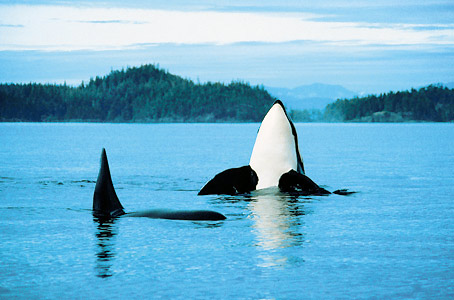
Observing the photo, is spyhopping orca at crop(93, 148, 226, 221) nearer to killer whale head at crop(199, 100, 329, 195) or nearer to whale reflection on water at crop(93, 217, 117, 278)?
whale reflection on water at crop(93, 217, 117, 278)

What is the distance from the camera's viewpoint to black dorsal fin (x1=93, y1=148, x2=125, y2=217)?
56.6 feet

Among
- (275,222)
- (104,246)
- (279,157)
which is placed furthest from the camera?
(279,157)

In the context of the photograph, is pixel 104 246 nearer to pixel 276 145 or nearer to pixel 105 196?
pixel 105 196

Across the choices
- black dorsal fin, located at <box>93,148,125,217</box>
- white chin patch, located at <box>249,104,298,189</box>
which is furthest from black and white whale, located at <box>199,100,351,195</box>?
black dorsal fin, located at <box>93,148,125,217</box>

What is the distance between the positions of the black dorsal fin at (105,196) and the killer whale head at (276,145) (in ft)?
19.4

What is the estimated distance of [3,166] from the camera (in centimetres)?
4331

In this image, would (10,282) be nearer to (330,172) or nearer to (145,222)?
(145,222)

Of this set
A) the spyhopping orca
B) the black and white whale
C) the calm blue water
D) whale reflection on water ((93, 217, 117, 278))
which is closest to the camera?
the calm blue water

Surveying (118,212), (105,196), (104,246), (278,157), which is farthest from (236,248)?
(278,157)

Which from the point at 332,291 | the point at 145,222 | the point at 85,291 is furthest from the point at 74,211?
the point at 332,291

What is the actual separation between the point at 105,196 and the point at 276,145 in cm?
692

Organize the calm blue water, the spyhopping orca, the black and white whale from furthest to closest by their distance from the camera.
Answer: the black and white whale, the spyhopping orca, the calm blue water

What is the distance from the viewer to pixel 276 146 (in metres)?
23.2

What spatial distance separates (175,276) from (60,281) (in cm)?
199
